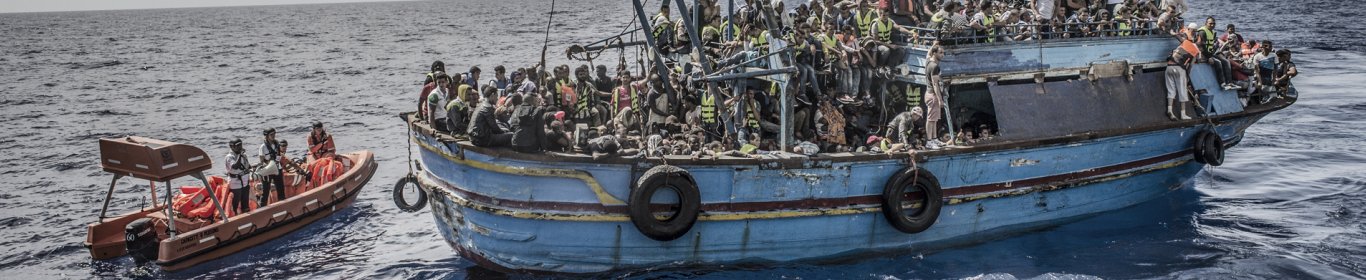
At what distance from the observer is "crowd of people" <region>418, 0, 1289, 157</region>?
1341 centimetres

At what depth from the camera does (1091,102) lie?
616 inches

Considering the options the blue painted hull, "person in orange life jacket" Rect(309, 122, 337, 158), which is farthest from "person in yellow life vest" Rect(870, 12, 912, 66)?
"person in orange life jacket" Rect(309, 122, 337, 158)

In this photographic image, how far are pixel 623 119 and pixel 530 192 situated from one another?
2.93m

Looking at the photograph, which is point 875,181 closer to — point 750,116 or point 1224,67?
point 750,116

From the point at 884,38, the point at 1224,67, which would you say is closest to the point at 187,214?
the point at 884,38

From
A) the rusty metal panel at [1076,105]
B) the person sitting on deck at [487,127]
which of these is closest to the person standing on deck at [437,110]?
the person sitting on deck at [487,127]

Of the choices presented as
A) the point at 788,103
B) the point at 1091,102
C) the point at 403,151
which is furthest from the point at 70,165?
the point at 1091,102

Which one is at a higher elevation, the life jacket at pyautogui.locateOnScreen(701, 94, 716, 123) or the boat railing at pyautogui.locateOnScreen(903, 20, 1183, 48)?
the boat railing at pyautogui.locateOnScreen(903, 20, 1183, 48)

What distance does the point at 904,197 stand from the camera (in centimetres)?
1404

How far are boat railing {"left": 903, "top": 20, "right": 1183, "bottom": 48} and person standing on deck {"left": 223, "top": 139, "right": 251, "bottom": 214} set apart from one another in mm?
11680

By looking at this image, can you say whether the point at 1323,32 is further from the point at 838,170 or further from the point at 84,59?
the point at 84,59

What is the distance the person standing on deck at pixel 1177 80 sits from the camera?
16297 mm

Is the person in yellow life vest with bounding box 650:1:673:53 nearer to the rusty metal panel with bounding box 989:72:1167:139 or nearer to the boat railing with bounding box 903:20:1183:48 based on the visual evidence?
the boat railing with bounding box 903:20:1183:48

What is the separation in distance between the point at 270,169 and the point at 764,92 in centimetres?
993
